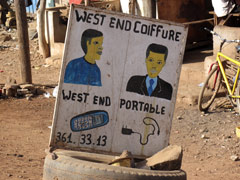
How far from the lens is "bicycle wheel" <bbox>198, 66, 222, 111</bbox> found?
25.0 ft

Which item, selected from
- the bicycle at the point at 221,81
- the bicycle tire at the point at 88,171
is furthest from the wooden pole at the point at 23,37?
the bicycle tire at the point at 88,171

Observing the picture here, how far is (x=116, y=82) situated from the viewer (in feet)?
14.6

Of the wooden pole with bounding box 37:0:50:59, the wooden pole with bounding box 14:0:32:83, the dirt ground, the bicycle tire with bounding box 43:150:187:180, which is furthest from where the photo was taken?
the wooden pole with bounding box 37:0:50:59

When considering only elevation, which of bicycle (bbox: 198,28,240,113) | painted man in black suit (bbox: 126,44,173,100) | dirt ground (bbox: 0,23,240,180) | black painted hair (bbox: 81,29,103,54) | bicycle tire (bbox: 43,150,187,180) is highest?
black painted hair (bbox: 81,29,103,54)

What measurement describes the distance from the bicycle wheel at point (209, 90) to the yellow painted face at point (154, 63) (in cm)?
325

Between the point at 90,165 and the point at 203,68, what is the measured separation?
5.64 m

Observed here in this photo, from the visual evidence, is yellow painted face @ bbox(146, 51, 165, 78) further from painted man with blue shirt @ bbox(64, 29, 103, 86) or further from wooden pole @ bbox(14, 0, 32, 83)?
wooden pole @ bbox(14, 0, 32, 83)

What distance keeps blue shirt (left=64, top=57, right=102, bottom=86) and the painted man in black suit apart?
0.31 meters

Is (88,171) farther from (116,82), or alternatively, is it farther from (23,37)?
(23,37)

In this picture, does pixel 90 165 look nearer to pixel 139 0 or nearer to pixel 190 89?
pixel 190 89

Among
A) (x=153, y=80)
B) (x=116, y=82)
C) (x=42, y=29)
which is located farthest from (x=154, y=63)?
(x=42, y=29)

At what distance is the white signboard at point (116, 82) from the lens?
4340 millimetres

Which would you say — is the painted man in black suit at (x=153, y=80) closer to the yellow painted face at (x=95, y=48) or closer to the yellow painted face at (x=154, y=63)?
the yellow painted face at (x=154, y=63)

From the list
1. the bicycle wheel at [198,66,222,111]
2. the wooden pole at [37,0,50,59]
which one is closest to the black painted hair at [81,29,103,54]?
the bicycle wheel at [198,66,222,111]
